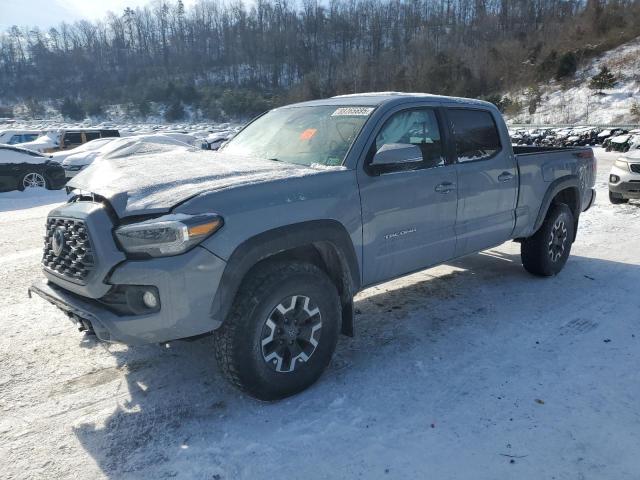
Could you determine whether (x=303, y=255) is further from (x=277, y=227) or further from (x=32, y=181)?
(x=32, y=181)

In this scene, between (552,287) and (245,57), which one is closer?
(552,287)

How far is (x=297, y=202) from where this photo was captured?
10.6ft

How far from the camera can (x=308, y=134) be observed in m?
4.12

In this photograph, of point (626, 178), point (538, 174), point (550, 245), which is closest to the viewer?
point (538, 174)

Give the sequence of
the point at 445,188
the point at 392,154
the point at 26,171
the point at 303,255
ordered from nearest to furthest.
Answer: the point at 303,255
the point at 392,154
the point at 445,188
the point at 26,171

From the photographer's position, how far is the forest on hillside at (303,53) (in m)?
61.7

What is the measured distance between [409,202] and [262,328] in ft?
5.08

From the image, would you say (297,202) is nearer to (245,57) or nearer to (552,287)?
(552,287)

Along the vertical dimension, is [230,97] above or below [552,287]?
above

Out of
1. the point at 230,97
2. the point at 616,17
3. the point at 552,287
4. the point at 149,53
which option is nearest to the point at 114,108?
the point at 230,97

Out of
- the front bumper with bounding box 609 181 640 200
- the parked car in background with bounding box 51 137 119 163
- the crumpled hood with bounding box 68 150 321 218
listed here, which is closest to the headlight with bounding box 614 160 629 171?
the front bumper with bounding box 609 181 640 200

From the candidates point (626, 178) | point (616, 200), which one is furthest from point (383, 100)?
point (616, 200)

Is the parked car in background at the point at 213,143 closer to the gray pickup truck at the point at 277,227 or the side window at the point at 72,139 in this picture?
the side window at the point at 72,139

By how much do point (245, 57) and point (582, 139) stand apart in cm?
9334
